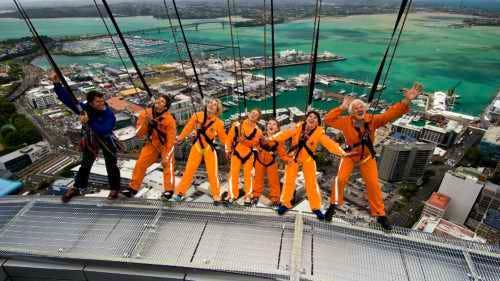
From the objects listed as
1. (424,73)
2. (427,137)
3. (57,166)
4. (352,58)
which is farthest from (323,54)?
(57,166)

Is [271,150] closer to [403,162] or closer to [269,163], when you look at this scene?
[269,163]

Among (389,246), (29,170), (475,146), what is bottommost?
(475,146)

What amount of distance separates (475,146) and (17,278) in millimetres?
28174

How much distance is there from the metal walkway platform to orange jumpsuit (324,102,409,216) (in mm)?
466

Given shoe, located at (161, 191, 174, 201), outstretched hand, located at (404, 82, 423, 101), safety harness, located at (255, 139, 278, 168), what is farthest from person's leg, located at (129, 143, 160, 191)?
outstretched hand, located at (404, 82, 423, 101)

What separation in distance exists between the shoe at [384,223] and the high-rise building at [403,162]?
16.6 meters

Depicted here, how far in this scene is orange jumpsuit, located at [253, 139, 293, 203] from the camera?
362 cm

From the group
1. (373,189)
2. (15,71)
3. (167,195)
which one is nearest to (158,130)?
(167,195)

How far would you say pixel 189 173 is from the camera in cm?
351

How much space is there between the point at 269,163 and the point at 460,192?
15857 mm

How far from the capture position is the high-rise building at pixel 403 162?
1784 cm

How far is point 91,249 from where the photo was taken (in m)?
2.54

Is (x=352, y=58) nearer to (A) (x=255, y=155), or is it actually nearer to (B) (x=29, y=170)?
(B) (x=29, y=170)

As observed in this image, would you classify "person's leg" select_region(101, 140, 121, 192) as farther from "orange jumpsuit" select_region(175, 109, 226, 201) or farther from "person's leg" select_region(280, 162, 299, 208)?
"person's leg" select_region(280, 162, 299, 208)
